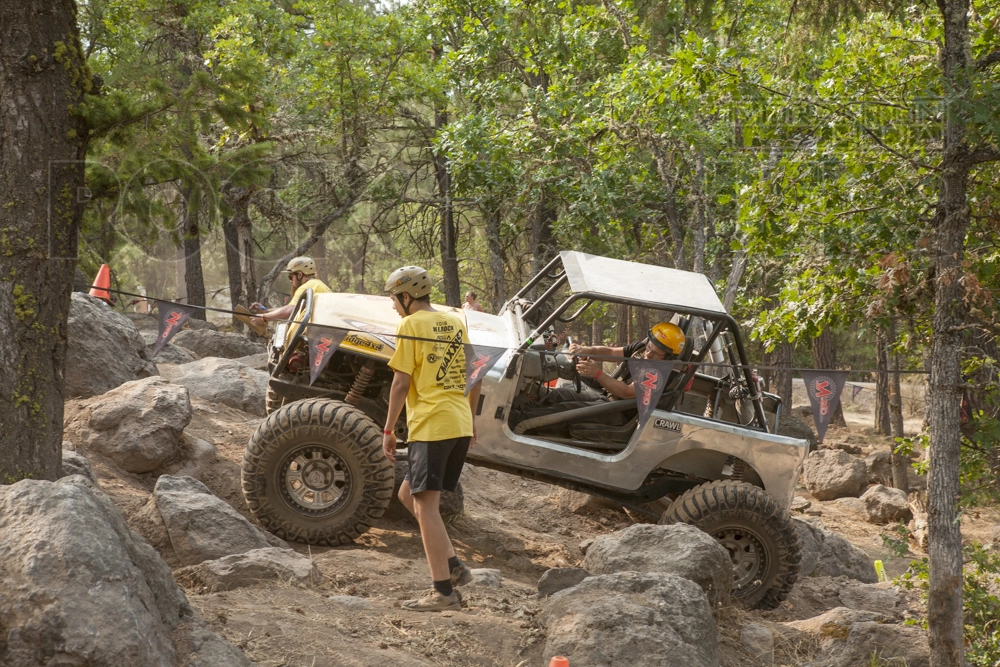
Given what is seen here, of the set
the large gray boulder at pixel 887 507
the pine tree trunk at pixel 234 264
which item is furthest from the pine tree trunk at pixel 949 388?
the pine tree trunk at pixel 234 264

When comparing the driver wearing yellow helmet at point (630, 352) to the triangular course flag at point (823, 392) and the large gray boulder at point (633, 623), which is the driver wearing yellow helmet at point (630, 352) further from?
the large gray boulder at point (633, 623)

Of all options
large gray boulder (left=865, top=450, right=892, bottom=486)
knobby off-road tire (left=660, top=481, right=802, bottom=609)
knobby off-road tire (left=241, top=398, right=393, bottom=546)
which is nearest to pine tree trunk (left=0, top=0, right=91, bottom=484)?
knobby off-road tire (left=241, top=398, right=393, bottom=546)

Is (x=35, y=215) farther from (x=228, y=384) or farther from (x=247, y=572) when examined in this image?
(x=228, y=384)

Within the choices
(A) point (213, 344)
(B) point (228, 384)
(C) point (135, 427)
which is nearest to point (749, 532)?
(C) point (135, 427)

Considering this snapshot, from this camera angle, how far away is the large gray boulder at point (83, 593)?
2.88 metres

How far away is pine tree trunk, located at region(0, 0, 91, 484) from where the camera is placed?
447cm

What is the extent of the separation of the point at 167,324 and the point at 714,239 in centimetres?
1026

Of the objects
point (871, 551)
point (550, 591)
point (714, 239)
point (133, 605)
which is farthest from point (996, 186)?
point (714, 239)

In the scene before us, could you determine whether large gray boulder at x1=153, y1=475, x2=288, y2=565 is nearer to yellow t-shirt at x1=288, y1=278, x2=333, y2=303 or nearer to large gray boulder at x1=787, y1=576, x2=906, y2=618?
yellow t-shirt at x1=288, y1=278, x2=333, y2=303

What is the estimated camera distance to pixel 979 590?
6.25 m

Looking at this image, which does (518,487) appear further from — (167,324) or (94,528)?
(94,528)

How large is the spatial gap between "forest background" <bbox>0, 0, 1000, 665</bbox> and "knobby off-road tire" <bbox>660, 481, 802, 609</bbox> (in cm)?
112

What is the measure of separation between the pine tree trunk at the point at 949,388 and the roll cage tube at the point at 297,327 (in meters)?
4.15

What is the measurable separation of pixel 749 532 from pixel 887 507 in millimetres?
6615
